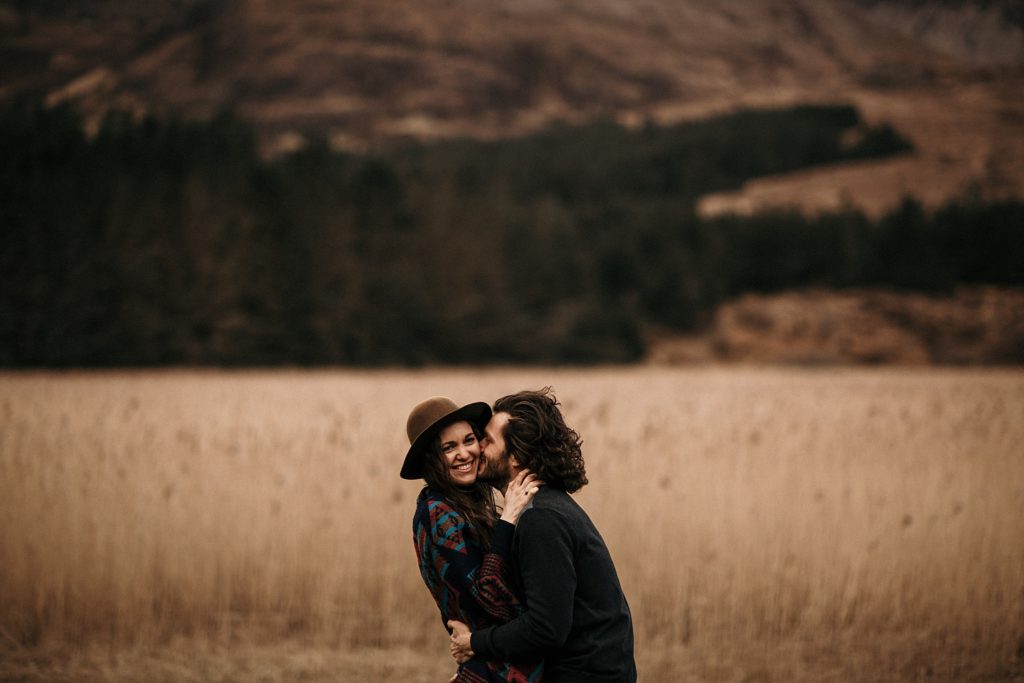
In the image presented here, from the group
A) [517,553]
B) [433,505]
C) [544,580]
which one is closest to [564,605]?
[544,580]

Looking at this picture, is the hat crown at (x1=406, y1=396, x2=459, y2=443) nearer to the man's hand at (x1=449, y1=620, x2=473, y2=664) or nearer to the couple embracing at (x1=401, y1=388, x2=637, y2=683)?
the couple embracing at (x1=401, y1=388, x2=637, y2=683)

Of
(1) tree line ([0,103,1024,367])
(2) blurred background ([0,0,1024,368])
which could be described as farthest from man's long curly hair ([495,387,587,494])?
(1) tree line ([0,103,1024,367])

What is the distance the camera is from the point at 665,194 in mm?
93562

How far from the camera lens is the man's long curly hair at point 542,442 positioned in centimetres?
293

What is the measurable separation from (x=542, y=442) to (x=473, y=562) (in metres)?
0.49

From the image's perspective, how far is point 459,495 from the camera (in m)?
3.15

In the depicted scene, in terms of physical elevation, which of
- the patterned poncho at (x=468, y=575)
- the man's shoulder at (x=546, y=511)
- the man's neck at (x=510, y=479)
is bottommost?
the patterned poncho at (x=468, y=575)

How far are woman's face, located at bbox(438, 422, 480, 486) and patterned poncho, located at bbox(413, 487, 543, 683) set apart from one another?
116 millimetres

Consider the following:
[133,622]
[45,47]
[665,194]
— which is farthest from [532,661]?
[665,194]

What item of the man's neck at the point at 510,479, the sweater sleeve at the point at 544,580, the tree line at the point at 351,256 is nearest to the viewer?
the sweater sleeve at the point at 544,580

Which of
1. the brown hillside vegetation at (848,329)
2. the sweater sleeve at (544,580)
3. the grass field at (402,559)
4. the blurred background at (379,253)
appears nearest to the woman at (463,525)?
the sweater sleeve at (544,580)

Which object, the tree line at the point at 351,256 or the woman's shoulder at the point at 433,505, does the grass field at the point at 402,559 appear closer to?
the woman's shoulder at the point at 433,505

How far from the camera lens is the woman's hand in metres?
2.81

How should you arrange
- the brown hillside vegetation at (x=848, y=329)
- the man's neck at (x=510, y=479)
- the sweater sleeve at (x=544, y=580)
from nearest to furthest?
the sweater sleeve at (x=544, y=580)
the man's neck at (x=510, y=479)
the brown hillside vegetation at (x=848, y=329)
